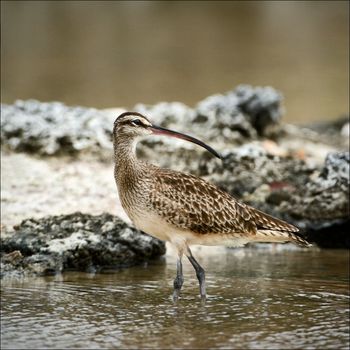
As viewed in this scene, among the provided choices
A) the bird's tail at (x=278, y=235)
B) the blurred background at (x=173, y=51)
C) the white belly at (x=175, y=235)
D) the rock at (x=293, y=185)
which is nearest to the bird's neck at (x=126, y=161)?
the white belly at (x=175, y=235)

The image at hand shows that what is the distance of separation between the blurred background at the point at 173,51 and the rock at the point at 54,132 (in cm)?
429

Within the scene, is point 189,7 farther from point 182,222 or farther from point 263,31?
point 182,222

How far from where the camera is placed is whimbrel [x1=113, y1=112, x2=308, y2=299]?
866cm

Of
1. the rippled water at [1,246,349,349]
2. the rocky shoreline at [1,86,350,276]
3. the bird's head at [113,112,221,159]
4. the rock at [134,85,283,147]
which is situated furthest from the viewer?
the rock at [134,85,283,147]

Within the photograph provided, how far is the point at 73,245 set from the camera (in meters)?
9.61

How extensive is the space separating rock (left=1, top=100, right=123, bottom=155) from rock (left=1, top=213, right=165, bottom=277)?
238 centimetres

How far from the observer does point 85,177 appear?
38.9 ft

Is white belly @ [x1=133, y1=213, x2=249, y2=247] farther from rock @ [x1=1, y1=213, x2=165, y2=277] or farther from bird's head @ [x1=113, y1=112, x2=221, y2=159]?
rock @ [x1=1, y1=213, x2=165, y2=277]

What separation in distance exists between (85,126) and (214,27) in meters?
13.5

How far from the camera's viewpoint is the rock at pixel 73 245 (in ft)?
30.9

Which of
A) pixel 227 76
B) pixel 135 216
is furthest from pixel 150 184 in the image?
pixel 227 76

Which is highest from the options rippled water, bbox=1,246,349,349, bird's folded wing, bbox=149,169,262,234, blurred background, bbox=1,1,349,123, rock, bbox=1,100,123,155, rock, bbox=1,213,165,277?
blurred background, bbox=1,1,349,123

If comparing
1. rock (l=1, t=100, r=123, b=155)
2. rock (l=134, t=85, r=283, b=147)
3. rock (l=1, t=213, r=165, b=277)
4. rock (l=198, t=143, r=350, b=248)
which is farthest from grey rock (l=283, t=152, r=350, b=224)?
rock (l=1, t=100, r=123, b=155)

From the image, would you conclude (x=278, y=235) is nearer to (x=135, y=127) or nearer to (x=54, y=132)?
(x=135, y=127)
